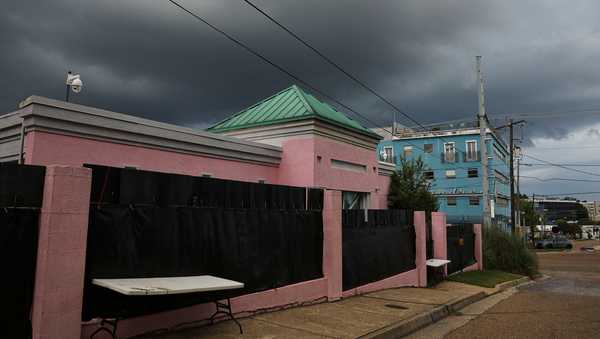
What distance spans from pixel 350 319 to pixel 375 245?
14.2ft

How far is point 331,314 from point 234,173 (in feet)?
21.4

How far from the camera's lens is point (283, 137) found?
15.9 metres

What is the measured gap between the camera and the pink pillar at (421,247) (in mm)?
14859

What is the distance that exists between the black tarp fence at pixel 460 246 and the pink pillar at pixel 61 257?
1486 cm

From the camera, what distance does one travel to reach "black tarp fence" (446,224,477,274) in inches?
711

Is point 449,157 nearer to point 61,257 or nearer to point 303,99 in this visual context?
point 303,99

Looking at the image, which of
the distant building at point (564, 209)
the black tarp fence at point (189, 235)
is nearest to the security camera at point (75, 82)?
the black tarp fence at point (189, 235)

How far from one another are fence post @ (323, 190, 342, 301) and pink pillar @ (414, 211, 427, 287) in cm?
515

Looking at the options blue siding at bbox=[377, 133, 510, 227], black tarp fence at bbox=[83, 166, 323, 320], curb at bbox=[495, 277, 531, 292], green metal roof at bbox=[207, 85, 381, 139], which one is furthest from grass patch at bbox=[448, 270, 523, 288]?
blue siding at bbox=[377, 133, 510, 227]

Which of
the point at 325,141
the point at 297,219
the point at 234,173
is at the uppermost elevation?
the point at 325,141

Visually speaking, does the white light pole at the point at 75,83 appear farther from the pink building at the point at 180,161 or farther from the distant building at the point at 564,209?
the distant building at the point at 564,209

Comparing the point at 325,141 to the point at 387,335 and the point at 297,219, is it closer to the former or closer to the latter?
the point at 297,219

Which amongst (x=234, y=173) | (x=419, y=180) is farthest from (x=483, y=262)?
(x=234, y=173)

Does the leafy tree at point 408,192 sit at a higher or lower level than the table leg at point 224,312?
higher
